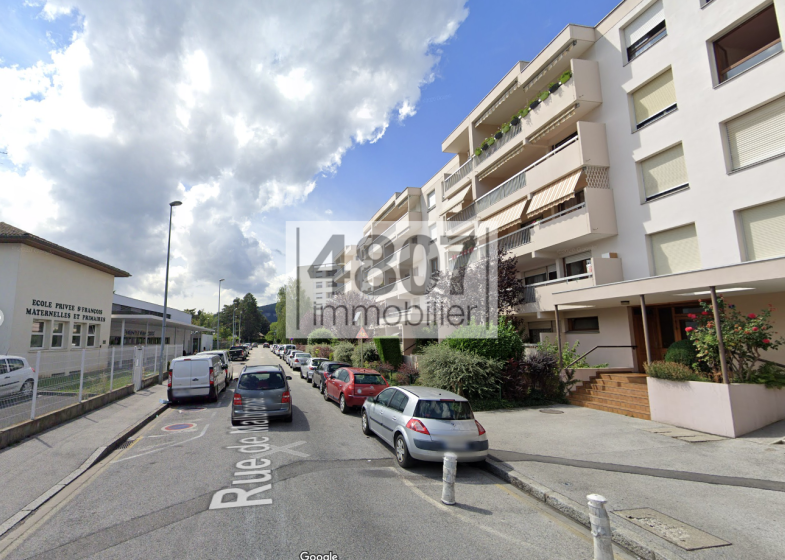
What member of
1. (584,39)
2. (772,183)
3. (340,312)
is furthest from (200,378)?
(340,312)

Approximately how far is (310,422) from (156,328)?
3533 cm

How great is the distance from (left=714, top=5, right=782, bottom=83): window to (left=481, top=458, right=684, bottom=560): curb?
1319cm

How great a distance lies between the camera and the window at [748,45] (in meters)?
11.4

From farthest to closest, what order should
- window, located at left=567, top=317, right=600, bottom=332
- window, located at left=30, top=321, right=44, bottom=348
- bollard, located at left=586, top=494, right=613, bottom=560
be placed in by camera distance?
window, located at left=30, top=321, right=44, bottom=348 → window, located at left=567, top=317, right=600, bottom=332 → bollard, located at left=586, top=494, right=613, bottom=560

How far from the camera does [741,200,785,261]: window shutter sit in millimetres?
10883

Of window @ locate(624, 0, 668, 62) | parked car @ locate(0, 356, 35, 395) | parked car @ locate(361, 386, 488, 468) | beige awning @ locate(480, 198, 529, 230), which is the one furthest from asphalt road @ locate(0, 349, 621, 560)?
window @ locate(624, 0, 668, 62)

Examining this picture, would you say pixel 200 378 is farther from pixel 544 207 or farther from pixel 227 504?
pixel 544 207

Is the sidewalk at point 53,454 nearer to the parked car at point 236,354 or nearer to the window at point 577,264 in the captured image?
the window at point 577,264

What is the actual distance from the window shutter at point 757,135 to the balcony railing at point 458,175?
13.8 metres

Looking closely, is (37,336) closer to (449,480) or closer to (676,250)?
(449,480)

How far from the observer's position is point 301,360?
93.6 feet

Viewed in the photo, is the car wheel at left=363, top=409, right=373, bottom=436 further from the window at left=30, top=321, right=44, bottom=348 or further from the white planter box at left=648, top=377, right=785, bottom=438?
the window at left=30, top=321, right=44, bottom=348

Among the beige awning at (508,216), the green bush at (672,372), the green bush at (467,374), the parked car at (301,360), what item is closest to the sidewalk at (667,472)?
the green bush at (672,372)

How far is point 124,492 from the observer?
602 centimetres
